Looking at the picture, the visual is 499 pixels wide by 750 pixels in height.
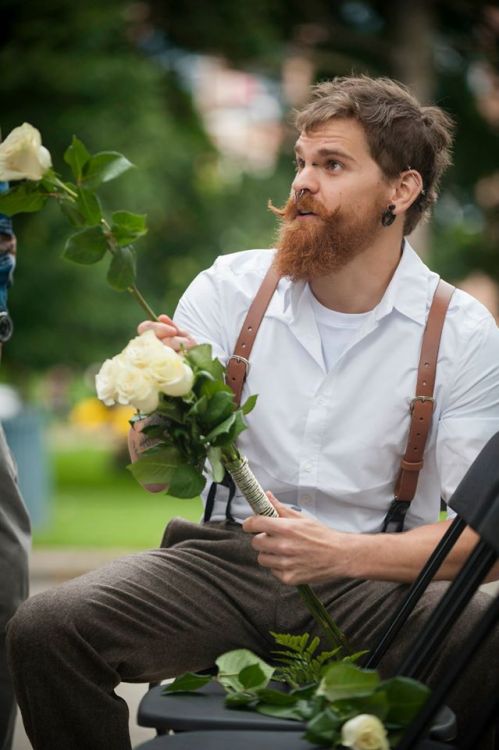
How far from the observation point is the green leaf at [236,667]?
2898 millimetres

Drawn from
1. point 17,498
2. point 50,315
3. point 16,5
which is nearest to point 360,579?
point 17,498

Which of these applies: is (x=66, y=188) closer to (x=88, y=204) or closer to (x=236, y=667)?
(x=88, y=204)

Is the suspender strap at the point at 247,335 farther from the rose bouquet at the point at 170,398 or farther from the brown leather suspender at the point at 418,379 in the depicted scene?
the rose bouquet at the point at 170,398

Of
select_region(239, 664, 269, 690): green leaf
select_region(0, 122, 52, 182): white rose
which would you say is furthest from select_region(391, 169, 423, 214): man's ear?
select_region(239, 664, 269, 690): green leaf

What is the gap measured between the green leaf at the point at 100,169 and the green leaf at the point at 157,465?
59 centimetres

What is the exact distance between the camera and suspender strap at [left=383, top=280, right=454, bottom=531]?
11.0ft

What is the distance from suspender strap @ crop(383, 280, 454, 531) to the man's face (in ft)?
0.95

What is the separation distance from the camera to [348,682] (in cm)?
259

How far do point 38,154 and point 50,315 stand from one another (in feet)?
41.0

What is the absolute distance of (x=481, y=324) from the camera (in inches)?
135

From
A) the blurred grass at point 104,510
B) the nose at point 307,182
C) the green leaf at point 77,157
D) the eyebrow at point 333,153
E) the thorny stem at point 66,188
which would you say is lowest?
the blurred grass at point 104,510

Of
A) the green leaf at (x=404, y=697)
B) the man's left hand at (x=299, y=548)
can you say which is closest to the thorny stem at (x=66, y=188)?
the man's left hand at (x=299, y=548)

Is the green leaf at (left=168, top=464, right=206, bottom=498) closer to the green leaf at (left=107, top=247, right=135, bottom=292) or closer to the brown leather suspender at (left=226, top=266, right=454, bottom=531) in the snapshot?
the green leaf at (left=107, top=247, right=135, bottom=292)

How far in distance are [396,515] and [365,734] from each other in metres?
0.97
